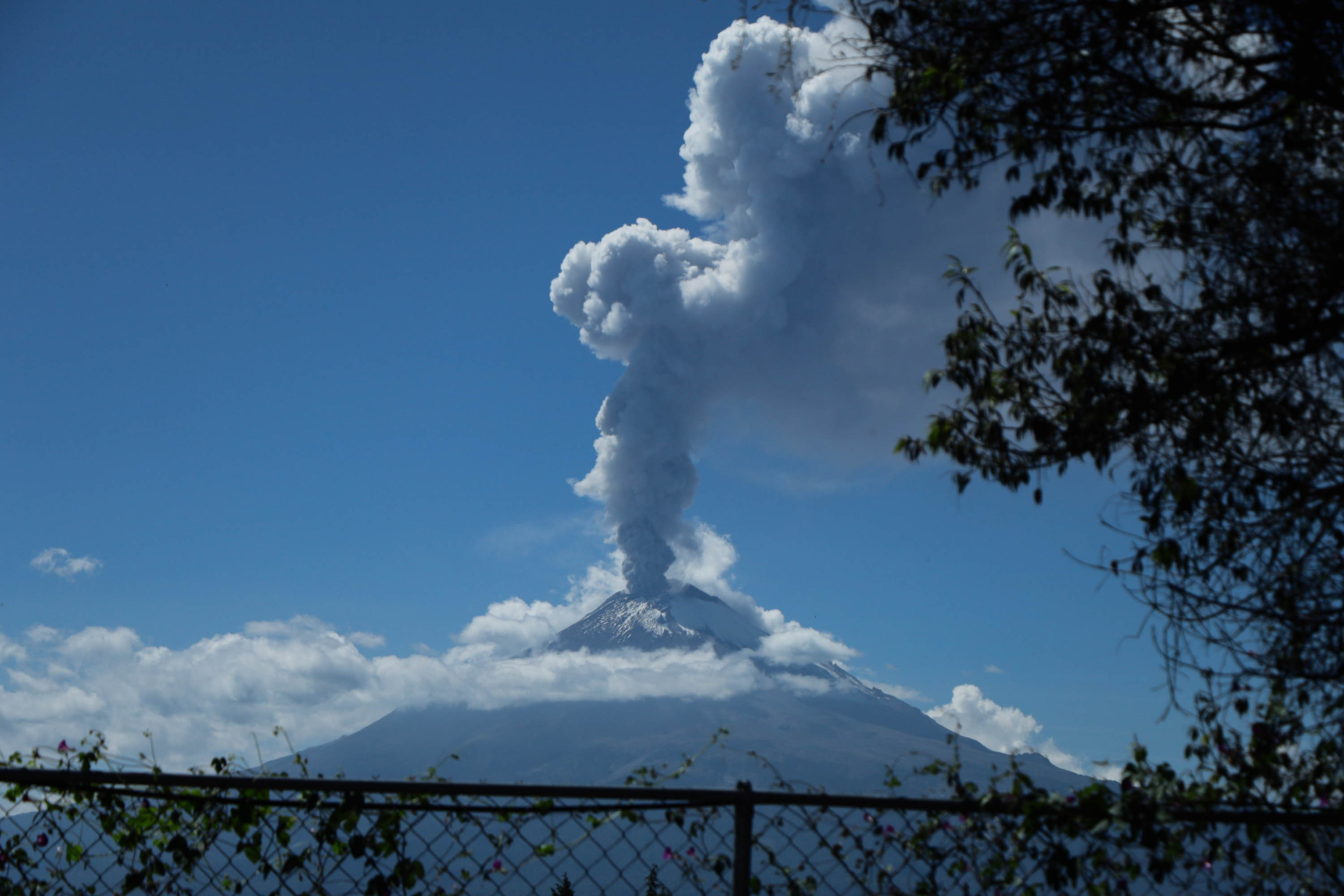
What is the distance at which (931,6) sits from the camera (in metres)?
4.35

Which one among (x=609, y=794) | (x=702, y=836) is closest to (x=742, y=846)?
(x=702, y=836)

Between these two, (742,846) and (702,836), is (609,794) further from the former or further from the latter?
(742,846)

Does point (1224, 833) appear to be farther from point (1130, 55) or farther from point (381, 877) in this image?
point (1130, 55)

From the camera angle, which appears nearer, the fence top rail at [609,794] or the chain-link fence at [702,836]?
the fence top rail at [609,794]

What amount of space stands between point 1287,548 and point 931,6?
9.65 feet

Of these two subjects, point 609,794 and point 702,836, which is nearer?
point 609,794

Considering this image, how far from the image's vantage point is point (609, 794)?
274 cm

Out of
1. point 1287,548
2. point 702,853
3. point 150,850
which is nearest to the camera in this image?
point 702,853

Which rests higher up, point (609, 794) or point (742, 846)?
point (609, 794)

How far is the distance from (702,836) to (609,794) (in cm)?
38

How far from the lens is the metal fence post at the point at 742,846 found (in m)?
2.90

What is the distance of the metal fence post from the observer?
290cm

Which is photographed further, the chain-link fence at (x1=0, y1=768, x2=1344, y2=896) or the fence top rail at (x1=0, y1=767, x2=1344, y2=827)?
the chain-link fence at (x1=0, y1=768, x2=1344, y2=896)

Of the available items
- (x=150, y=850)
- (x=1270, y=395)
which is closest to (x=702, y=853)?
(x=150, y=850)
